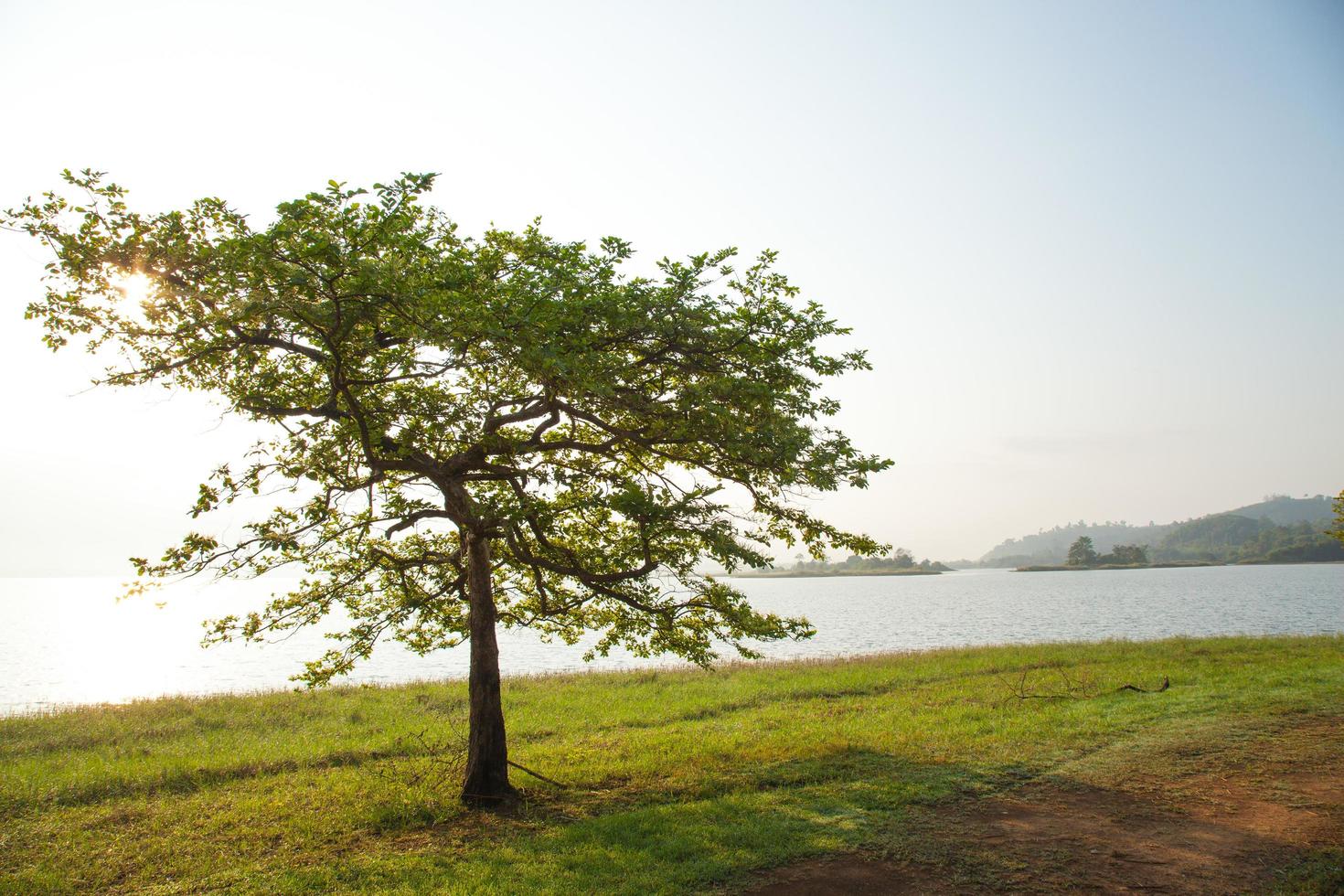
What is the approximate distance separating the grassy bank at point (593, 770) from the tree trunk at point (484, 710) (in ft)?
2.00

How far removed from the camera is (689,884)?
898 cm

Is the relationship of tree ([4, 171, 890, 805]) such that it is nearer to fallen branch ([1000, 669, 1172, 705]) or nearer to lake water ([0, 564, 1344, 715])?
lake water ([0, 564, 1344, 715])

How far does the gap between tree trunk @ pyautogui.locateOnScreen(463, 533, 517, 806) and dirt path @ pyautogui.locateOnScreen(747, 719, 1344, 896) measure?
21.0 feet

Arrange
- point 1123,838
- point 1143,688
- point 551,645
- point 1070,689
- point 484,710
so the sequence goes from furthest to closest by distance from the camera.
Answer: point 551,645
point 1070,689
point 1143,688
point 484,710
point 1123,838

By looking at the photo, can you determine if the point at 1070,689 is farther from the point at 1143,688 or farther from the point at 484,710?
the point at 484,710

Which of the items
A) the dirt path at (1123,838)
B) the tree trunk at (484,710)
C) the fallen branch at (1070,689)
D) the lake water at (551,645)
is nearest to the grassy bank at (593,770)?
the fallen branch at (1070,689)

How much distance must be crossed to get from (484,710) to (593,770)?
10.6 ft

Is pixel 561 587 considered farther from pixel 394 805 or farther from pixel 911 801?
pixel 911 801

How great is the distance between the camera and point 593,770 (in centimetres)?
1565

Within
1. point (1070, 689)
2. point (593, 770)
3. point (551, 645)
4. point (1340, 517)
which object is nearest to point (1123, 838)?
point (593, 770)

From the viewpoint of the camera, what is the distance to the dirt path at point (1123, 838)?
855 centimetres

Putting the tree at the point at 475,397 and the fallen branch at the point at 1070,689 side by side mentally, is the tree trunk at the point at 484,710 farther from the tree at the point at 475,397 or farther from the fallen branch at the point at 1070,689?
the fallen branch at the point at 1070,689

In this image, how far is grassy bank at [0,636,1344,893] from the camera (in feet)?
33.7

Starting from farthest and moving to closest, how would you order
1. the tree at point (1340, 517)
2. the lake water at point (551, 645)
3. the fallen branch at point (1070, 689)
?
1. the lake water at point (551, 645)
2. the tree at point (1340, 517)
3. the fallen branch at point (1070, 689)
